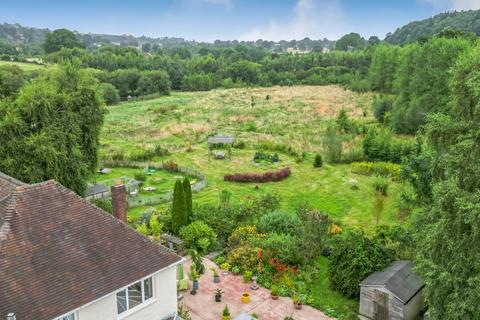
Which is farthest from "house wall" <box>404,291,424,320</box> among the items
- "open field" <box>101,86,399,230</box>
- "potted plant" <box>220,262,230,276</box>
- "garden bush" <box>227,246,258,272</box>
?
"open field" <box>101,86,399,230</box>

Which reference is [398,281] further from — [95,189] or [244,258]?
[95,189]

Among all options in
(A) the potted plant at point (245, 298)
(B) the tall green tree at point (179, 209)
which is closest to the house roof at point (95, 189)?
(B) the tall green tree at point (179, 209)

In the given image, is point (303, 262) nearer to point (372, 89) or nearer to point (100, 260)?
point (100, 260)

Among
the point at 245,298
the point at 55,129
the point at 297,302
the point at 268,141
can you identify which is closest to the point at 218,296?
the point at 245,298

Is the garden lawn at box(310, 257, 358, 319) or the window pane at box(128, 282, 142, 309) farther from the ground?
the window pane at box(128, 282, 142, 309)

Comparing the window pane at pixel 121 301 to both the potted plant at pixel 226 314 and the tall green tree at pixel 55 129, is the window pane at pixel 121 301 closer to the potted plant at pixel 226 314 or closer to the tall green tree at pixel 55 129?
the potted plant at pixel 226 314

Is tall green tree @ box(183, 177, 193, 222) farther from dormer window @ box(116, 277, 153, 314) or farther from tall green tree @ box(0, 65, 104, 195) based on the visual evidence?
dormer window @ box(116, 277, 153, 314)
